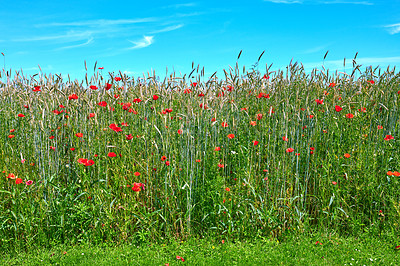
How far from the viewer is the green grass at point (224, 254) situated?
2510 mm

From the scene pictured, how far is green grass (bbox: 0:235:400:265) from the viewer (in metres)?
2.51

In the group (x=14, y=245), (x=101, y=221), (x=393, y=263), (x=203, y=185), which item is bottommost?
(x=393, y=263)

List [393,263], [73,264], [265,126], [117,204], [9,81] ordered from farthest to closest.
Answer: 1. [9,81]
2. [265,126]
3. [117,204]
4. [393,263]
5. [73,264]

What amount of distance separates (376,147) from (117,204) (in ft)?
10.5

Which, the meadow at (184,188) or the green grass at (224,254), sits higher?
the meadow at (184,188)

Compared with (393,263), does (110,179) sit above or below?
above

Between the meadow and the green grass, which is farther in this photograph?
the meadow

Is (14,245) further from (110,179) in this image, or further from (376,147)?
(376,147)

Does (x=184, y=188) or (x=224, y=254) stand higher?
(x=184, y=188)

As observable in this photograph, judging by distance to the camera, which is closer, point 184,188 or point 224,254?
point 224,254

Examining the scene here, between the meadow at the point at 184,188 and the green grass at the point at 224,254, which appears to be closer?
the green grass at the point at 224,254

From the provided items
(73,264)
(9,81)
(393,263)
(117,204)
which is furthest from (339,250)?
(9,81)

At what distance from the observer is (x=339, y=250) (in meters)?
2.76

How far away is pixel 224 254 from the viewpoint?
2.56 metres
